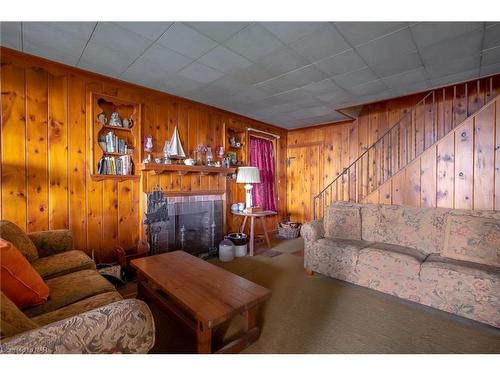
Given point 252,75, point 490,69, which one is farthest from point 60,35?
point 490,69

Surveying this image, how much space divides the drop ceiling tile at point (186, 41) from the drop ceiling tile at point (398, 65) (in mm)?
1709

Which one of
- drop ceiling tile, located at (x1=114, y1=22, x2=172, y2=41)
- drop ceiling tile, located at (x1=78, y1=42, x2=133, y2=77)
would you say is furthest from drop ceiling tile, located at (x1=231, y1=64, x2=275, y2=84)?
drop ceiling tile, located at (x1=78, y1=42, x2=133, y2=77)

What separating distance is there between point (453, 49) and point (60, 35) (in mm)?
3370

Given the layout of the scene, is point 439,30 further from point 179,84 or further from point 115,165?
point 115,165

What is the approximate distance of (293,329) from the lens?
6.01 feet

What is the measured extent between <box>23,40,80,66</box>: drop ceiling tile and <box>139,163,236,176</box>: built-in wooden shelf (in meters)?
1.23

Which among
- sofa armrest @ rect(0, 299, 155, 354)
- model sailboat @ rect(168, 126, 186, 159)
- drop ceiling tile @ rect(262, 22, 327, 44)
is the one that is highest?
drop ceiling tile @ rect(262, 22, 327, 44)

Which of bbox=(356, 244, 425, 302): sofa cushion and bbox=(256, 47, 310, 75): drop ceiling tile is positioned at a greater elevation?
bbox=(256, 47, 310, 75): drop ceiling tile

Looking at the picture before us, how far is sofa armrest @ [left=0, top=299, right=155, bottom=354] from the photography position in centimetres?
82

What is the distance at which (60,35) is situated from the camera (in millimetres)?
1954

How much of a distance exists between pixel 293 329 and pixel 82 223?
95.5 inches

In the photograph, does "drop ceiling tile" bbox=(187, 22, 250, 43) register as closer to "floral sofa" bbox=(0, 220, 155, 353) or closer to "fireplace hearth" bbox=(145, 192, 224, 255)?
"floral sofa" bbox=(0, 220, 155, 353)
